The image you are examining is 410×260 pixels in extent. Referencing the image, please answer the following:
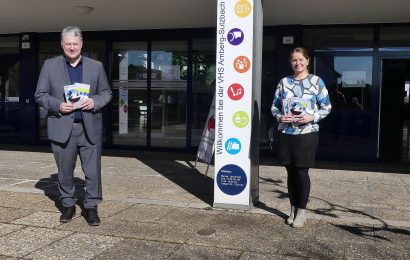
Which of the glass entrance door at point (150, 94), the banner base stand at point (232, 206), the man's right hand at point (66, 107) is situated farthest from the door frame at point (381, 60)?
the man's right hand at point (66, 107)

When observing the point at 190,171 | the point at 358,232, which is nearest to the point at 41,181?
the point at 190,171

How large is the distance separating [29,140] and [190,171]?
531 centimetres

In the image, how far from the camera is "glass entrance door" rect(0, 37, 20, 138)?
36.8 feet

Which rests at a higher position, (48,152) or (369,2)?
(369,2)

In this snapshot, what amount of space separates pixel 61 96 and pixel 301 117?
234cm

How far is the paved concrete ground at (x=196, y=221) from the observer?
3717mm

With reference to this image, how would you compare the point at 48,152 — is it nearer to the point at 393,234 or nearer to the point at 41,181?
the point at 41,181

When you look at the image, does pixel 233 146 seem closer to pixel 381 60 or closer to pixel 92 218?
pixel 92 218

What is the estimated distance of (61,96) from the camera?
4.35 meters

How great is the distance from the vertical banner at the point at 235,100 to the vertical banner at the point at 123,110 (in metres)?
5.80

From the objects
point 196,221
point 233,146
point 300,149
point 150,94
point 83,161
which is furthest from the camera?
point 150,94

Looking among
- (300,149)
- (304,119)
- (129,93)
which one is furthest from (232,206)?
(129,93)

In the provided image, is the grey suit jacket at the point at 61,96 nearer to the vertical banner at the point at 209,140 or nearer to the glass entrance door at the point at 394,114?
the vertical banner at the point at 209,140

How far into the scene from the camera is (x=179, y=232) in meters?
4.19
